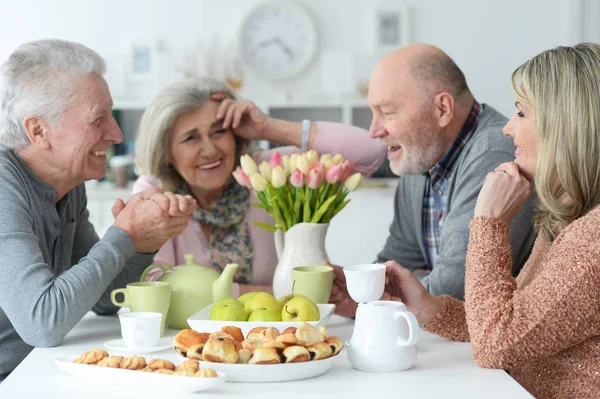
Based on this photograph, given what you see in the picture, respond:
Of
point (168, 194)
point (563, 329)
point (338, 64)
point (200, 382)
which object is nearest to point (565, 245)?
point (563, 329)

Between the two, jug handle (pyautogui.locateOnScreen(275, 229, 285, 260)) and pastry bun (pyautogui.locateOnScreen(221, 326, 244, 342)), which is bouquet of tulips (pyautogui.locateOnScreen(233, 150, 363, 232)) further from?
pastry bun (pyautogui.locateOnScreen(221, 326, 244, 342))

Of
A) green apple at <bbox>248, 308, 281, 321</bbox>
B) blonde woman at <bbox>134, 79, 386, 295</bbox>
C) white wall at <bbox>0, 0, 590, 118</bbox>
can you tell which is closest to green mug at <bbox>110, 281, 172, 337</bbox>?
green apple at <bbox>248, 308, 281, 321</bbox>

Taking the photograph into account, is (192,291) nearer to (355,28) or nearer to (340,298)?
(340,298)

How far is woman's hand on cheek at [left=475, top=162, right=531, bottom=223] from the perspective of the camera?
148cm

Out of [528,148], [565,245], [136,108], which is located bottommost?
[136,108]

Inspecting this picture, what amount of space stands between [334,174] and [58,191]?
69 cm

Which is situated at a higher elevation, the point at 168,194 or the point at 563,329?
the point at 168,194

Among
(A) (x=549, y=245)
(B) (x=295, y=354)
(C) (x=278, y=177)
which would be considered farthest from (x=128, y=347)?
(A) (x=549, y=245)

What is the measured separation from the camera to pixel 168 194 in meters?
1.79

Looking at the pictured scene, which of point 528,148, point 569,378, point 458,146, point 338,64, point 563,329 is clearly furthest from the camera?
point 338,64

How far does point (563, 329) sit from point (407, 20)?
395 centimetres

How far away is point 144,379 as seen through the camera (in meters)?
1.19

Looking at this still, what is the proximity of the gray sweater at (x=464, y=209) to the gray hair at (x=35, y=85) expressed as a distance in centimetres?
99

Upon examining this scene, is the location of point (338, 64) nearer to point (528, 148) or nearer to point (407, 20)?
point (407, 20)
